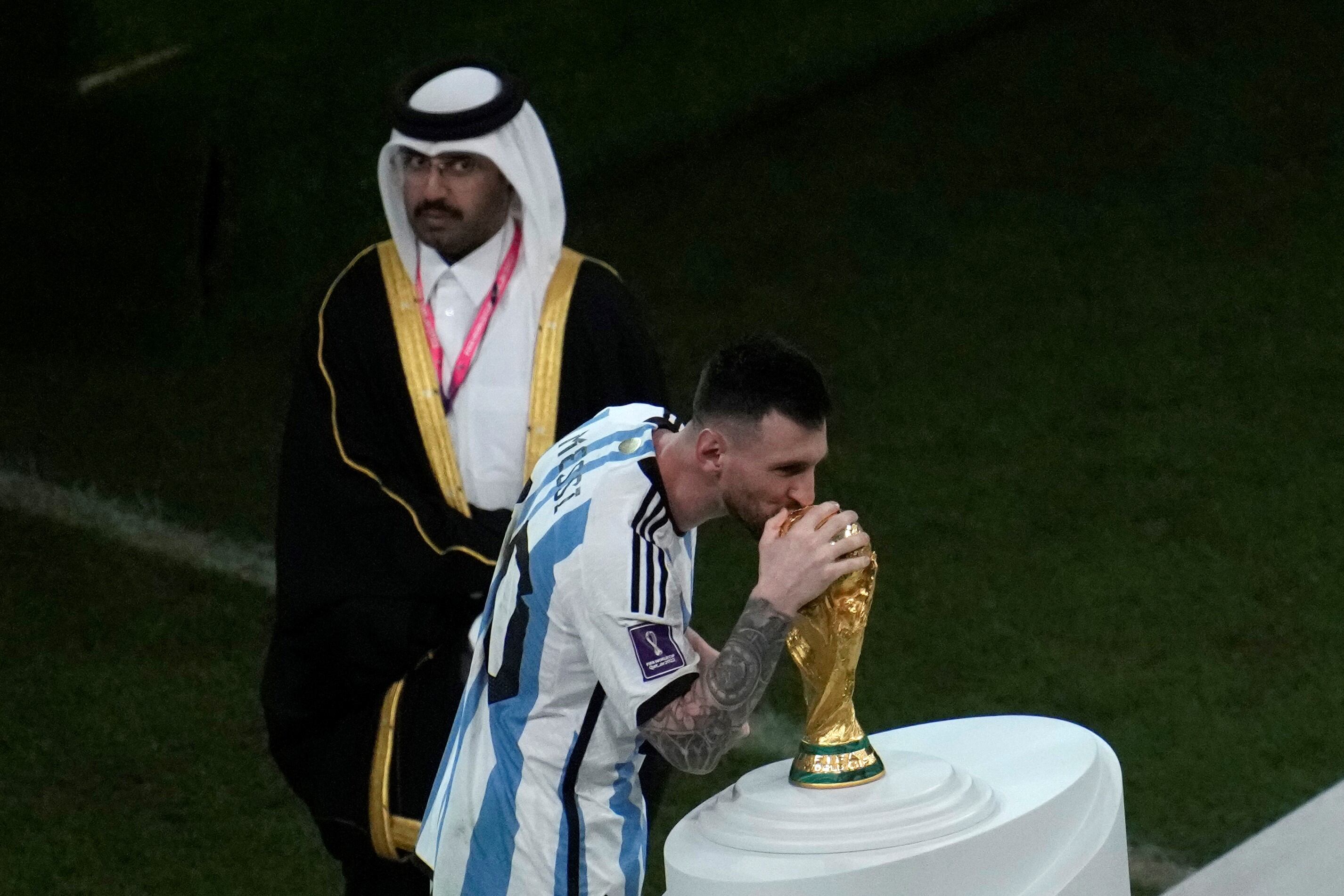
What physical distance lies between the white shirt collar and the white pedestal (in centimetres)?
114

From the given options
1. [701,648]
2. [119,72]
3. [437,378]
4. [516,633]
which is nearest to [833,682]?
[701,648]

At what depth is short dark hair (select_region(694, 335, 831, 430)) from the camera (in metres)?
2.44

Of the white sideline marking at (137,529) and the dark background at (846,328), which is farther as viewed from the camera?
the white sideline marking at (137,529)

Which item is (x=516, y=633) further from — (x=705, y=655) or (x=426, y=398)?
→ (x=426, y=398)

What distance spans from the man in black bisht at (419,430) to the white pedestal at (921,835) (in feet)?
2.24

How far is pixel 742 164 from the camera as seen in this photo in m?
7.60

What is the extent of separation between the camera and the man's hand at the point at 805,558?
2.38 m

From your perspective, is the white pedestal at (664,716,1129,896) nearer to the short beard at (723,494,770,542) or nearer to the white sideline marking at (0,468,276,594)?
the short beard at (723,494,770,542)

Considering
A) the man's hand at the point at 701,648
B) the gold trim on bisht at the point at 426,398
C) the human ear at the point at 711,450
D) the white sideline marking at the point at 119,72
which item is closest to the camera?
the human ear at the point at 711,450

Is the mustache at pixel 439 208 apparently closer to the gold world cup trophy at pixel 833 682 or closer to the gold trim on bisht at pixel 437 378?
the gold trim on bisht at pixel 437 378

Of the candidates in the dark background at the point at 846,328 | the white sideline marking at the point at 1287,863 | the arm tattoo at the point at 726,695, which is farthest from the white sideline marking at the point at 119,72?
the arm tattoo at the point at 726,695

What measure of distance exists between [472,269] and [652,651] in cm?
121

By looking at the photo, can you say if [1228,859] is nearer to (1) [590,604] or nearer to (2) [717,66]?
(1) [590,604]

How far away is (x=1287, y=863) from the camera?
365cm
